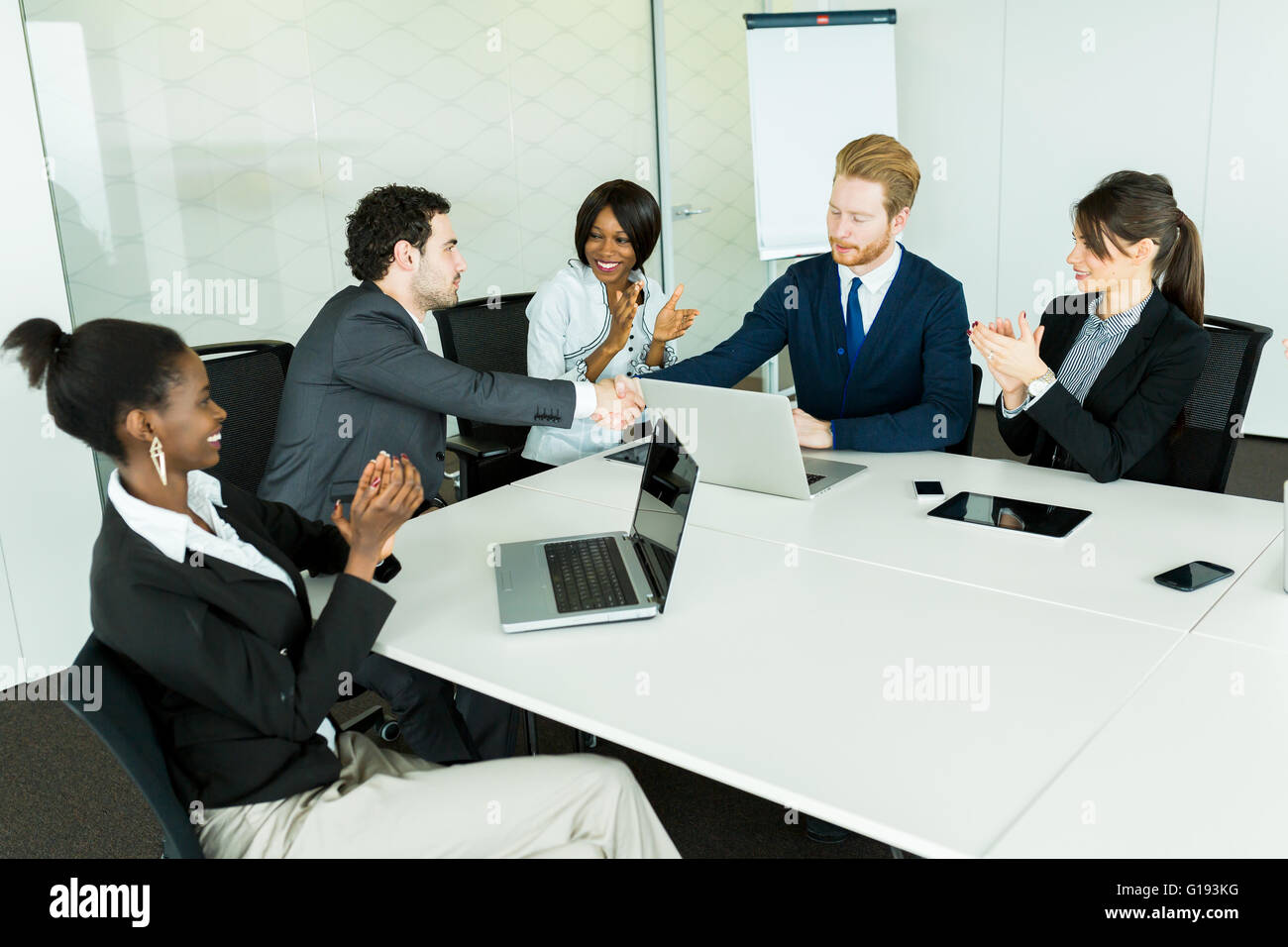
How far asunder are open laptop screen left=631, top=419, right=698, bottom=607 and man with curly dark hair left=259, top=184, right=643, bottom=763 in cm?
54

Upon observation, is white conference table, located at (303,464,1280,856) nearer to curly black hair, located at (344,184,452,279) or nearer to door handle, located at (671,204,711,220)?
curly black hair, located at (344,184,452,279)

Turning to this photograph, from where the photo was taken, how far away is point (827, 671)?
147 cm

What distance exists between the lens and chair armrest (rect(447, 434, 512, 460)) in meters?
2.88

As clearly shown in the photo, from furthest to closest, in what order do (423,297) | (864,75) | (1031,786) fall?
(864,75)
(423,297)
(1031,786)

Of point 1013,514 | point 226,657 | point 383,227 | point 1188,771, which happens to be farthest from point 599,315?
point 1188,771

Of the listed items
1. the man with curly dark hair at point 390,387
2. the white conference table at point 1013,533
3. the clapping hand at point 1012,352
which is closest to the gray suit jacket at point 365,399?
the man with curly dark hair at point 390,387

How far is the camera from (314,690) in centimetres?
146

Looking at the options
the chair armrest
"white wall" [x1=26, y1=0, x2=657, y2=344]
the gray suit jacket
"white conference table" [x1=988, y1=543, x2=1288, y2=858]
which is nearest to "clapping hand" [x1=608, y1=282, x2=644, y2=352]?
the chair armrest

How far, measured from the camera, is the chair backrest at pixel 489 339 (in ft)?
10.1

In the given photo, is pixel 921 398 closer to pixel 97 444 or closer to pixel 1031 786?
pixel 1031 786

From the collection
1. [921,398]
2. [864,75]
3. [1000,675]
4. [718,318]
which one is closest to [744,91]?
[864,75]

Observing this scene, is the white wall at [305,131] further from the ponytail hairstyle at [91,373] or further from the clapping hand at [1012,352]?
the clapping hand at [1012,352]
